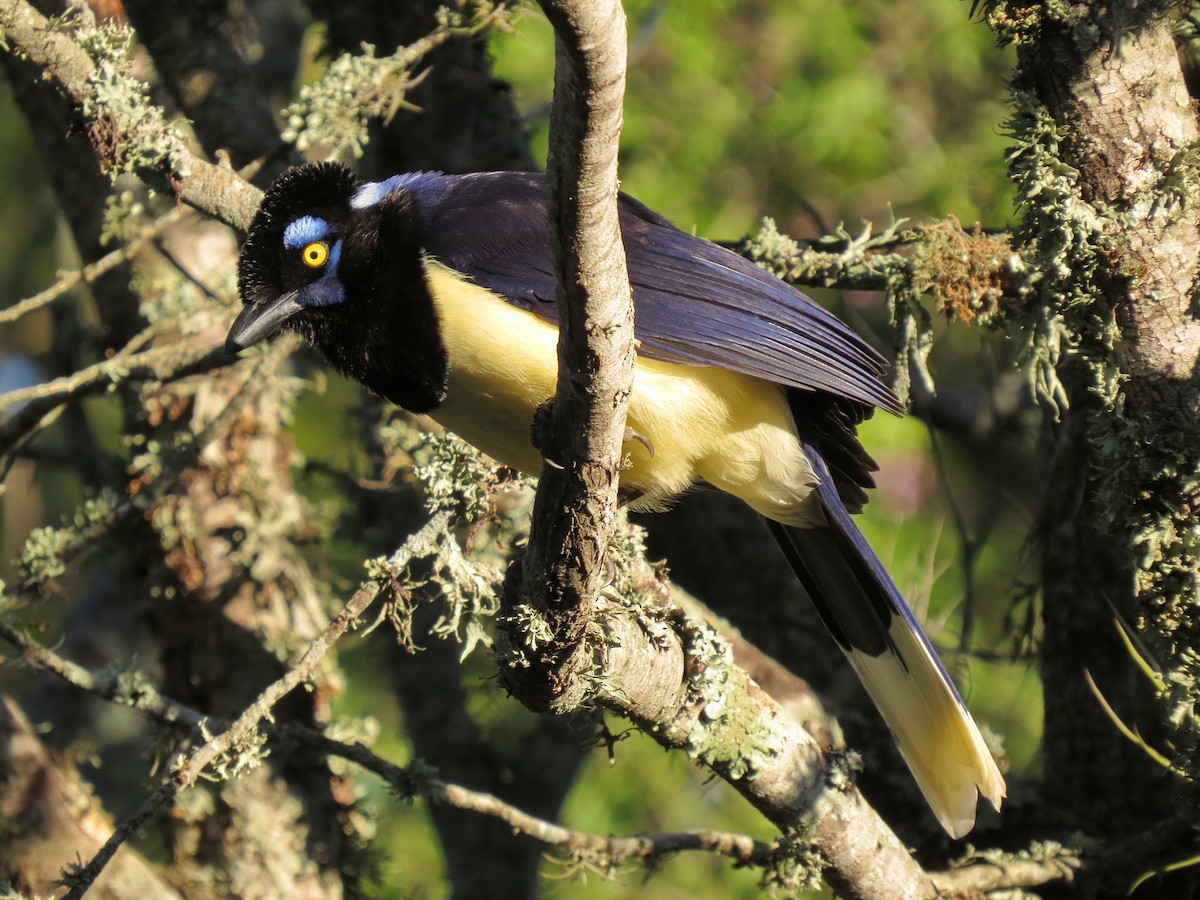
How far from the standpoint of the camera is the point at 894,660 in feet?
12.9

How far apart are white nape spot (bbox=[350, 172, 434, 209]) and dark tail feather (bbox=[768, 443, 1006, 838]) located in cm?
152

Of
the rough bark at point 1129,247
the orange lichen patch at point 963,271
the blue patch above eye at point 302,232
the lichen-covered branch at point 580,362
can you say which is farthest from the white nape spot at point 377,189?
the rough bark at point 1129,247

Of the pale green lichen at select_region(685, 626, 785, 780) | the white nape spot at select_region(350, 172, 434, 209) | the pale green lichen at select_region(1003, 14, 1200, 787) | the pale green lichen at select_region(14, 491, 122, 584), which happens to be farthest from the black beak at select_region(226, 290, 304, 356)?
the pale green lichen at select_region(1003, 14, 1200, 787)

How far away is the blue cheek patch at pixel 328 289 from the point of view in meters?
3.71

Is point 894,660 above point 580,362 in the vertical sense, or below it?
above

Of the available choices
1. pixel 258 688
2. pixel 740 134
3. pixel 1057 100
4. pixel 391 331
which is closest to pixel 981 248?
pixel 1057 100

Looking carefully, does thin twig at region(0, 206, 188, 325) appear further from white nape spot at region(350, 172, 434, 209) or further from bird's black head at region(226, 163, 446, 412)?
white nape spot at region(350, 172, 434, 209)

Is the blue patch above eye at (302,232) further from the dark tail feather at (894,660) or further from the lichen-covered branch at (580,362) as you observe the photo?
the dark tail feather at (894,660)

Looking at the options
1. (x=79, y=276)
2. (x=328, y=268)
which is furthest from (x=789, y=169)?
(x=79, y=276)

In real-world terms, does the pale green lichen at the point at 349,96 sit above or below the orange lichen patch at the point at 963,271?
below

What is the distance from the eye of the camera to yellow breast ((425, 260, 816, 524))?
3.29 metres

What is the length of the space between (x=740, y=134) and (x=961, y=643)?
152 inches

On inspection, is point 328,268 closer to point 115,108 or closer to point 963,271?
point 115,108

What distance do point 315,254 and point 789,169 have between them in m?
4.48
